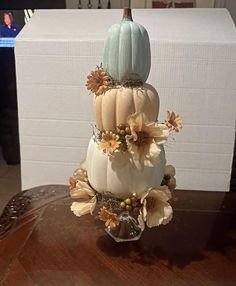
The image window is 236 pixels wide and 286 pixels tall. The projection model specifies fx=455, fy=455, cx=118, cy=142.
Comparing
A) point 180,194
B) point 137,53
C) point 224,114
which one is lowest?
point 180,194

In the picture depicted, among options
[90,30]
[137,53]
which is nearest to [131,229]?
[137,53]

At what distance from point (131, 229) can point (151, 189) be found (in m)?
0.14

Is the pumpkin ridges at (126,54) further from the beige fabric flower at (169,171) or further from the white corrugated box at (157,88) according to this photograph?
the white corrugated box at (157,88)

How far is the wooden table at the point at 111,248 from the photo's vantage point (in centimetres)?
83

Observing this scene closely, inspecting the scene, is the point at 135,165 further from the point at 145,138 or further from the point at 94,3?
the point at 94,3

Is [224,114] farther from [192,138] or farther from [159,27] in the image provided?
[159,27]

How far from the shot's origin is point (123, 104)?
835mm

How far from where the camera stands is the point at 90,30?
1412mm

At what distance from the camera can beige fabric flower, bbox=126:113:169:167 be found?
0.82 m

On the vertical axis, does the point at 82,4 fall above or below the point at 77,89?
above

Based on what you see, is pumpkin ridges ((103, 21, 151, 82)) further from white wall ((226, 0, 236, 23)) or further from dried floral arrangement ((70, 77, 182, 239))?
white wall ((226, 0, 236, 23))

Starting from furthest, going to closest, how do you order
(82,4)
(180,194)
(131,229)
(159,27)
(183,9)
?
(82,4) < (183,9) < (159,27) < (180,194) < (131,229)

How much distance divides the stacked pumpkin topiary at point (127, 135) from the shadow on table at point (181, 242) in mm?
72

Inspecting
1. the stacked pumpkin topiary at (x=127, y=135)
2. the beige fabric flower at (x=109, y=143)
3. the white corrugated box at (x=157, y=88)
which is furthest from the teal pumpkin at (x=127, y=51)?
the white corrugated box at (x=157, y=88)
